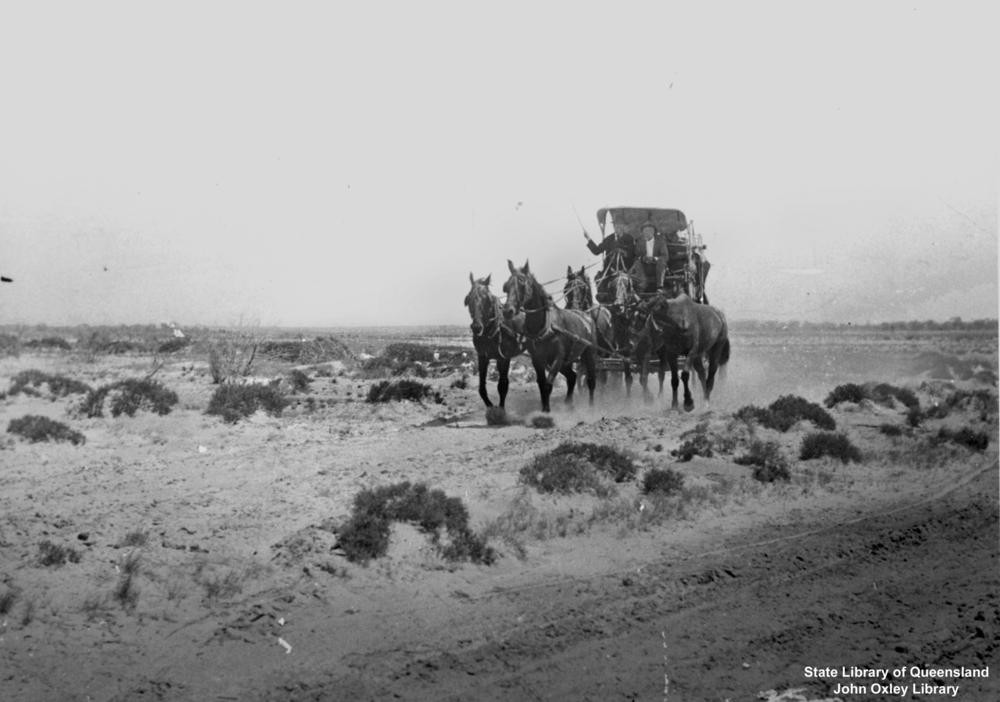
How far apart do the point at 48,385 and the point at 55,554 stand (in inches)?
340

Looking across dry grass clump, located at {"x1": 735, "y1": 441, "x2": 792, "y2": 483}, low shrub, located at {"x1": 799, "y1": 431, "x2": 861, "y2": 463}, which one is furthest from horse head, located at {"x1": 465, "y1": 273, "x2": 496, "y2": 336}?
low shrub, located at {"x1": 799, "y1": 431, "x2": 861, "y2": 463}

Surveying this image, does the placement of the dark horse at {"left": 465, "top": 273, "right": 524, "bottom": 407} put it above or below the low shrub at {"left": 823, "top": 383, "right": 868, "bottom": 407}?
above

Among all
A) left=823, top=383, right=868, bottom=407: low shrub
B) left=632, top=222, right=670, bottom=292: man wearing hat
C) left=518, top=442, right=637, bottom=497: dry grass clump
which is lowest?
left=518, top=442, right=637, bottom=497: dry grass clump

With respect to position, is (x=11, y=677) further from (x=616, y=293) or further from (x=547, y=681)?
(x=616, y=293)

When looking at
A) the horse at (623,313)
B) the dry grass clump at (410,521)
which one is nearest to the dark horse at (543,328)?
the horse at (623,313)

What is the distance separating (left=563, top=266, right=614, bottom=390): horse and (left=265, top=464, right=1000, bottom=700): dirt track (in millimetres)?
8816

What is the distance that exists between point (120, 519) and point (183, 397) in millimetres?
5891

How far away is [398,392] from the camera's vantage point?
15.4 meters

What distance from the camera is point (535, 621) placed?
656 centimetres

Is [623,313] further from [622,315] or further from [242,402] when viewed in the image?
[242,402]

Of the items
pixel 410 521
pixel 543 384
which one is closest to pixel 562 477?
pixel 410 521

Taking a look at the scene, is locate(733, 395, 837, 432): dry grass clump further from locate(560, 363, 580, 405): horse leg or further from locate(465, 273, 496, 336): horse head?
locate(465, 273, 496, 336): horse head

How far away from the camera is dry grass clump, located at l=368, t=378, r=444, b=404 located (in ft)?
49.4

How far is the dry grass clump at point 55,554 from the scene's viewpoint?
255 inches
